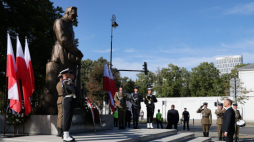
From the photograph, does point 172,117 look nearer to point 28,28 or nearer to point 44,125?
point 44,125

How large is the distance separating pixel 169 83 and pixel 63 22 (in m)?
61.1

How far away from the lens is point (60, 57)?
30.5ft

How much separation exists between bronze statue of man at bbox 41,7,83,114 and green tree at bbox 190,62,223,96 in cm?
5747

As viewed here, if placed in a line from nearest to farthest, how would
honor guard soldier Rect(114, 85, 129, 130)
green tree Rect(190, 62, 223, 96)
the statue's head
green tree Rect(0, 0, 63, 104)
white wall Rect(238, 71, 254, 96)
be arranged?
the statue's head
honor guard soldier Rect(114, 85, 129, 130)
green tree Rect(0, 0, 63, 104)
white wall Rect(238, 71, 254, 96)
green tree Rect(190, 62, 223, 96)

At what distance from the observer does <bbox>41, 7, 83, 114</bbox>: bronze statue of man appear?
895 cm

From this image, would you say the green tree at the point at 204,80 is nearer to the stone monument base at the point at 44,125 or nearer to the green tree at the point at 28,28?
the green tree at the point at 28,28

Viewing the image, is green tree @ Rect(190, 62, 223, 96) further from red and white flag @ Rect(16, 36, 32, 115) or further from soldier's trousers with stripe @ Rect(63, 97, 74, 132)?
soldier's trousers with stripe @ Rect(63, 97, 74, 132)

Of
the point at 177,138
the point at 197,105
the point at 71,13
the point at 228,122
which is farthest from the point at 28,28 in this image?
the point at 197,105

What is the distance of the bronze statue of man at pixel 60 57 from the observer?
8.95m

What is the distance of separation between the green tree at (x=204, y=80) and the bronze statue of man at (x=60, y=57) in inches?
2263

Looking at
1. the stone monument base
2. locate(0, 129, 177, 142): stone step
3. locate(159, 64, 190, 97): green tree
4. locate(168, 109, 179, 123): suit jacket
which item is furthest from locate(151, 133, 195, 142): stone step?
locate(159, 64, 190, 97): green tree

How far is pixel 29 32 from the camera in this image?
18391mm

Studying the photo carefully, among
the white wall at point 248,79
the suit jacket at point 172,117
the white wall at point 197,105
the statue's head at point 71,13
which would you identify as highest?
the statue's head at point 71,13

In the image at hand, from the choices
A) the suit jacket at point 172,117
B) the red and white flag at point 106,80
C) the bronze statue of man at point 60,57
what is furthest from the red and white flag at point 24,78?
the suit jacket at point 172,117
